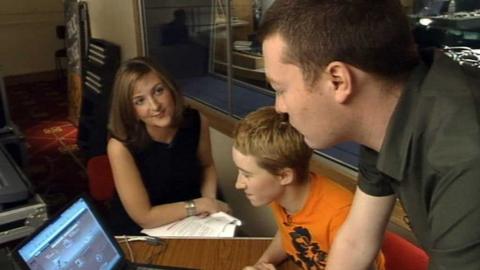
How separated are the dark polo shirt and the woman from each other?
42.3 inches

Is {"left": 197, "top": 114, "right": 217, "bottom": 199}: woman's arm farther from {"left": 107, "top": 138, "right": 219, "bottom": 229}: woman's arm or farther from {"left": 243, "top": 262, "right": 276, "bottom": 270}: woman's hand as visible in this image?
{"left": 243, "top": 262, "right": 276, "bottom": 270}: woman's hand

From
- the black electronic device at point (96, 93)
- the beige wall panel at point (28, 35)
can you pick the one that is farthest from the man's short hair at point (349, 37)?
the beige wall panel at point (28, 35)

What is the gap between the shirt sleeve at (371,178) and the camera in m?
0.98

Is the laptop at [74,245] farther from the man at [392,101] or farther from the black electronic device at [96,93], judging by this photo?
the black electronic device at [96,93]

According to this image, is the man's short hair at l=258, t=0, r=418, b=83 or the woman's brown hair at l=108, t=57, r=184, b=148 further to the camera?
the woman's brown hair at l=108, t=57, r=184, b=148

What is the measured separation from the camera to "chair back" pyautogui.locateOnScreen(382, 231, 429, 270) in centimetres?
127

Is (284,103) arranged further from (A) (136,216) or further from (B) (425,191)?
(A) (136,216)

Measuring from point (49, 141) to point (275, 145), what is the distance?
3.55m

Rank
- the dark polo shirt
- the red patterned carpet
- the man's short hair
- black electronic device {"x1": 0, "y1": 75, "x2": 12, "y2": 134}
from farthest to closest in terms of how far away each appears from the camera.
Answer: the red patterned carpet
black electronic device {"x1": 0, "y1": 75, "x2": 12, "y2": 134}
the man's short hair
the dark polo shirt

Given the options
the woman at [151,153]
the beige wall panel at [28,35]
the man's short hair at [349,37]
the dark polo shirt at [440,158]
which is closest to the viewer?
the dark polo shirt at [440,158]

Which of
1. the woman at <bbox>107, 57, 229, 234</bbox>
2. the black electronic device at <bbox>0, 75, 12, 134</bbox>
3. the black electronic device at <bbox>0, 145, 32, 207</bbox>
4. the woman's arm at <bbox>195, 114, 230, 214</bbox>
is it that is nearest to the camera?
the black electronic device at <bbox>0, 145, 32, 207</bbox>

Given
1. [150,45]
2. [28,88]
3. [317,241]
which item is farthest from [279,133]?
[28,88]

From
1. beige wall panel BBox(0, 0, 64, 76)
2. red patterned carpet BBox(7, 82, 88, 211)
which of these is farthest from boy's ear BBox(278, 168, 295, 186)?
beige wall panel BBox(0, 0, 64, 76)

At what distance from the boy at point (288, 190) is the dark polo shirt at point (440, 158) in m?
0.49
